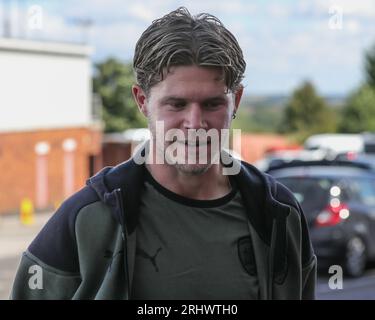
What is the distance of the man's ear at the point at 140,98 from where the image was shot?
209 cm

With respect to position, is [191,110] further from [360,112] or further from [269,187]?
[360,112]

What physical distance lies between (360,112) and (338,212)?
45.1 m

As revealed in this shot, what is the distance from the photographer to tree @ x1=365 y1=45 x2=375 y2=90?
188ft

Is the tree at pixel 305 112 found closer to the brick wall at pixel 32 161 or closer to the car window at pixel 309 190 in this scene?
the brick wall at pixel 32 161

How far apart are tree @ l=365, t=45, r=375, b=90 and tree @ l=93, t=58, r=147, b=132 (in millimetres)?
22503

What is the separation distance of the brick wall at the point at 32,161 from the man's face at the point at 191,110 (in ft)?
82.3

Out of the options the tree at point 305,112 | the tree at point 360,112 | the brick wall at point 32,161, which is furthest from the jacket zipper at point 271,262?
the tree at point 305,112

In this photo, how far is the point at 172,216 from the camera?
2.04 m

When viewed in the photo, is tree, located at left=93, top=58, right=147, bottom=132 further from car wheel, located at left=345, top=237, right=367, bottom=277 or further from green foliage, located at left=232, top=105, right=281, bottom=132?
car wheel, located at left=345, top=237, right=367, bottom=277

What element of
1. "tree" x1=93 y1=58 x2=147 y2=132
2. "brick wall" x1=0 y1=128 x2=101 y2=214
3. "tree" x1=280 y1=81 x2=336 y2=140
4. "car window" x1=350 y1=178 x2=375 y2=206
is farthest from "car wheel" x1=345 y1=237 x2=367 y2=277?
"tree" x1=280 y1=81 x2=336 y2=140

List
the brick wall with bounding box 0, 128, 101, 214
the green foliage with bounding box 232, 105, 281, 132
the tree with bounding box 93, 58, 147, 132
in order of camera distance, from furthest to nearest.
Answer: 1. the green foliage with bounding box 232, 105, 281, 132
2. the tree with bounding box 93, 58, 147, 132
3. the brick wall with bounding box 0, 128, 101, 214

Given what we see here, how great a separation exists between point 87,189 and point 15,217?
24736 millimetres
